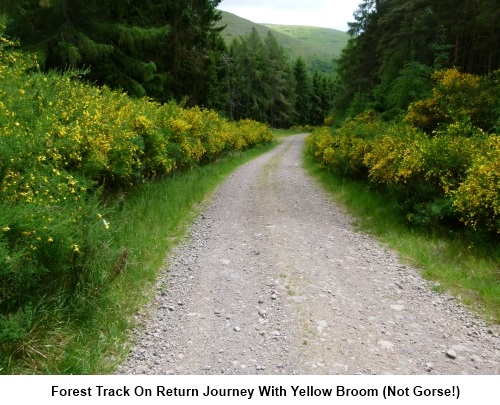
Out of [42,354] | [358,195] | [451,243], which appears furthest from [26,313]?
[358,195]

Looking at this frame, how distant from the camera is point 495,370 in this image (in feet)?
11.3

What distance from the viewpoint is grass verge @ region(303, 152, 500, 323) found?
479 centimetres

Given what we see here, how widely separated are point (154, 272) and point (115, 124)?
3.08 m

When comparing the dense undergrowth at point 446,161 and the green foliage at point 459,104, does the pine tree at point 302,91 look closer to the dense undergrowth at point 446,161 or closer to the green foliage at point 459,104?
the green foliage at point 459,104

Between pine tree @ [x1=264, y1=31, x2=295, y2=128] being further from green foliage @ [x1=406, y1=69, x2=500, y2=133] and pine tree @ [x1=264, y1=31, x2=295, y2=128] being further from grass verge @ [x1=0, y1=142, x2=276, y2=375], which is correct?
grass verge @ [x1=0, y1=142, x2=276, y2=375]

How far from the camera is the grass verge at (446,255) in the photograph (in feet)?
15.7

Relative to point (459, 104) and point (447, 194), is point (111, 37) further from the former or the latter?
point (447, 194)

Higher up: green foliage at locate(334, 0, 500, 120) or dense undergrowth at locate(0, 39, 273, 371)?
green foliage at locate(334, 0, 500, 120)

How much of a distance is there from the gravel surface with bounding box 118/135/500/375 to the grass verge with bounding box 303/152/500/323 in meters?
0.23

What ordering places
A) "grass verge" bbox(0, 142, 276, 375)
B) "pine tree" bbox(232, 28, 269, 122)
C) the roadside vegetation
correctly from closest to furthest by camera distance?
"grass verge" bbox(0, 142, 276, 375) < the roadside vegetation < "pine tree" bbox(232, 28, 269, 122)

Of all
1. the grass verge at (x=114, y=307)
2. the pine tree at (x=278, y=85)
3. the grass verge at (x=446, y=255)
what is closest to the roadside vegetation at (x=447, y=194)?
the grass verge at (x=446, y=255)

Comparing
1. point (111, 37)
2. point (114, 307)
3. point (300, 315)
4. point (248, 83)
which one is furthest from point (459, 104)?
point (248, 83)

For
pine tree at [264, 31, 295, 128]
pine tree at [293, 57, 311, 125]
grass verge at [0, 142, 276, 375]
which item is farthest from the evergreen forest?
pine tree at [293, 57, 311, 125]
